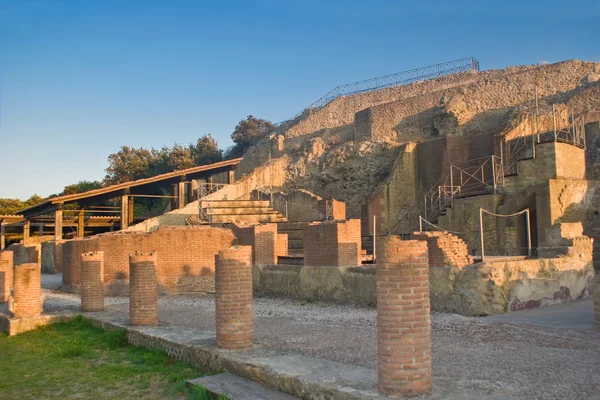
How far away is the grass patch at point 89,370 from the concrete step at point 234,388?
125mm

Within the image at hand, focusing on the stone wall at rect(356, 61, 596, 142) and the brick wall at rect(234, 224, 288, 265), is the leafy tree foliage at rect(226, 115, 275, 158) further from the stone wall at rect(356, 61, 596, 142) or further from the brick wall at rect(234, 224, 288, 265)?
the brick wall at rect(234, 224, 288, 265)

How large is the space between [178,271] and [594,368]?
1194 centimetres

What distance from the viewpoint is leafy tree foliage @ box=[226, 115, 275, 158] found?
5691cm

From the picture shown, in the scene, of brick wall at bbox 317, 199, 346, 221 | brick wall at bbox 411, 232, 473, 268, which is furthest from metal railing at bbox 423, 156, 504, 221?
brick wall at bbox 411, 232, 473, 268

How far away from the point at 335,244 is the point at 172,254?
5634 millimetres

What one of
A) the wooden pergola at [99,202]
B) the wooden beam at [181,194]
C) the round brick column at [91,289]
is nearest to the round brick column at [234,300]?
the round brick column at [91,289]

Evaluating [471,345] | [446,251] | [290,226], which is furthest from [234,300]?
[290,226]

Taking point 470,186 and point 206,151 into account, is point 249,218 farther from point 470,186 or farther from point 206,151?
point 206,151

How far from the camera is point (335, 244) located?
1219 centimetres

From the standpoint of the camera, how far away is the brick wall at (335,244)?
1215cm

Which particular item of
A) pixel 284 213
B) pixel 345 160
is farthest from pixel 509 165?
pixel 345 160

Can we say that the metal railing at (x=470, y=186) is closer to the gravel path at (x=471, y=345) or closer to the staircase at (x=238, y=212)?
the staircase at (x=238, y=212)

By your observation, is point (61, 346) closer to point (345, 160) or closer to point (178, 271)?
point (178, 271)

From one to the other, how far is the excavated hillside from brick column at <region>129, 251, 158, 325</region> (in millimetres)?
17087
